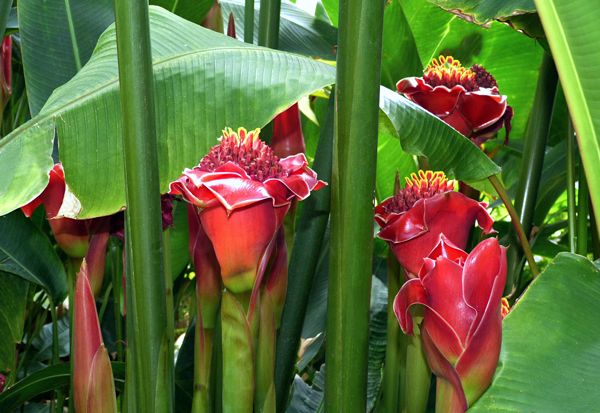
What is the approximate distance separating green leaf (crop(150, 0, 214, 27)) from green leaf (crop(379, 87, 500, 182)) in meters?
0.37

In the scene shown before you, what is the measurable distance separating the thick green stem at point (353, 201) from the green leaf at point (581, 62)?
132 mm

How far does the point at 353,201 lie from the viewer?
32 cm

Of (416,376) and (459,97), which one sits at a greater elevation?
(459,97)

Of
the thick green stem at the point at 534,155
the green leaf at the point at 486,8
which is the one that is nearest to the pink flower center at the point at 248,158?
the green leaf at the point at 486,8

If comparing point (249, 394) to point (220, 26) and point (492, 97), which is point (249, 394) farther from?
point (220, 26)

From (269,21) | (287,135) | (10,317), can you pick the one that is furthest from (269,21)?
(10,317)

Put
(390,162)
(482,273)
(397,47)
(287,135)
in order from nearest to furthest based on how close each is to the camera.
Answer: (482,273) → (287,135) → (397,47) → (390,162)

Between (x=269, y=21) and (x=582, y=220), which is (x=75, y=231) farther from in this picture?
(x=582, y=220)

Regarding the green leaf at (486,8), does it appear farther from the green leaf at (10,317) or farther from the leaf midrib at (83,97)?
the green leaf at (10,317)

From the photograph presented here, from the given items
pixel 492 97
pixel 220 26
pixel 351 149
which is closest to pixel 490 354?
pixel 351 149

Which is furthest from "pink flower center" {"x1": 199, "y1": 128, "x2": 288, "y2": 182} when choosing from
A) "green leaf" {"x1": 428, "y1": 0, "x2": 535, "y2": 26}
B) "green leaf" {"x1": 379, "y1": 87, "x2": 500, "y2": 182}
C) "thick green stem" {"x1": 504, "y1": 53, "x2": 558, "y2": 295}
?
"thick green stem" {"x1": 504, "y1": 53, "x2": 558, "y2": 295}

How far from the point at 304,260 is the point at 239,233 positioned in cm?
14

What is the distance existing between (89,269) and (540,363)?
1.35 feet

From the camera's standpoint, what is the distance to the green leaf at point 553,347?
0.29 m
